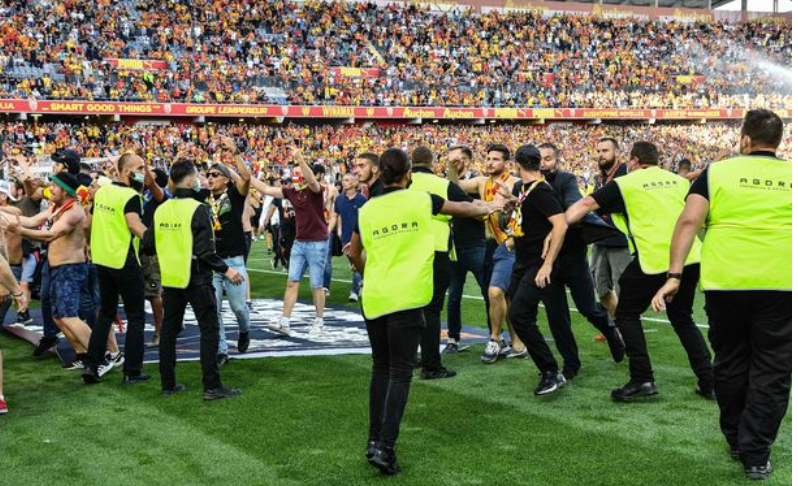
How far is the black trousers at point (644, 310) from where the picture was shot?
6.04 meters

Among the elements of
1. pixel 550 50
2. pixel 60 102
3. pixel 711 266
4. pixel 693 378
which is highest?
pixel 550 50

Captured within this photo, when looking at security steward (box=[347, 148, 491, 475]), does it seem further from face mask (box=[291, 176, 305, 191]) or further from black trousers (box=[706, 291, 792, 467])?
face mask (box=[291, 176, 305, 191])

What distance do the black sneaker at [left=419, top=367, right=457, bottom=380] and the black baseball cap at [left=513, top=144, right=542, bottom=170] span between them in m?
1.84

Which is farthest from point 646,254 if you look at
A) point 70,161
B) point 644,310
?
point 70,161

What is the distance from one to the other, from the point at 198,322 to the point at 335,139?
3566 centimetres

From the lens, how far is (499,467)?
480 cm

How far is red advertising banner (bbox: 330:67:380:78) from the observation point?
148 feet

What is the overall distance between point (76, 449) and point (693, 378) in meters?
4.54

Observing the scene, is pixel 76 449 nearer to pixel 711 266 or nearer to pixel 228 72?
pixel 711 266

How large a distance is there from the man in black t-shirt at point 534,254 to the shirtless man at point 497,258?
71cm

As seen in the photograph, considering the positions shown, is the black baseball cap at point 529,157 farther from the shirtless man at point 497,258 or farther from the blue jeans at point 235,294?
the blue jeans at point 235,294

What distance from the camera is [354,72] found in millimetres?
45719

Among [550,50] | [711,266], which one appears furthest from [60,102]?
[711,266]

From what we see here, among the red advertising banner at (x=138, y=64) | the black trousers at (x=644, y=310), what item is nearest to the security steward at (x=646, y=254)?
the black trousers at (x=644, y=310)
